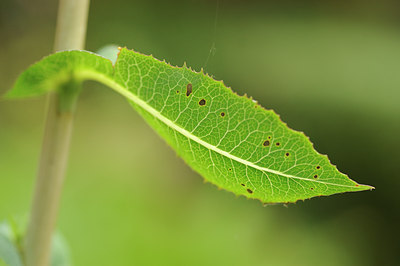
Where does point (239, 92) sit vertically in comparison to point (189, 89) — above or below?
above

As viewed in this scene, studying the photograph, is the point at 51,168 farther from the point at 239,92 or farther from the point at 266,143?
the point at 239,92

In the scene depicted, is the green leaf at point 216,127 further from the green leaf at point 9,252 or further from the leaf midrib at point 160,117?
the green leaf at point 9,252

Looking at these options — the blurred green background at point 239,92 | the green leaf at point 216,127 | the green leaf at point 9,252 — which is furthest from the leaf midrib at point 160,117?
the blurred green background at point 239,92

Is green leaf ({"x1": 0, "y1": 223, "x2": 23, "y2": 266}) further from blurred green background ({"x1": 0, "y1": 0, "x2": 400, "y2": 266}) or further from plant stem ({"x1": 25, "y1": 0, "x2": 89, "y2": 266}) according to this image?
blurred green background ({"x1": 0, "y1": 0, "x2": 400, "y2": 266})

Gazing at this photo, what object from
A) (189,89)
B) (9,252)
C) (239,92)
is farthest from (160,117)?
(239,92)

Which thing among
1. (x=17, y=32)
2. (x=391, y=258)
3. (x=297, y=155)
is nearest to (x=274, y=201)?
(x=297, y=155)

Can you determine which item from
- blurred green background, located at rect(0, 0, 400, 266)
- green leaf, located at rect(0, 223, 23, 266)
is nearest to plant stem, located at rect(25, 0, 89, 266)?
green leaf, located at rect(0, 223, 23, 266)
